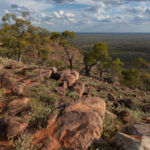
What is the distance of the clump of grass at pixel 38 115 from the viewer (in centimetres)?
518

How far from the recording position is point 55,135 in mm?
4695

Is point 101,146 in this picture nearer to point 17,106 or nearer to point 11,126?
point 11,126

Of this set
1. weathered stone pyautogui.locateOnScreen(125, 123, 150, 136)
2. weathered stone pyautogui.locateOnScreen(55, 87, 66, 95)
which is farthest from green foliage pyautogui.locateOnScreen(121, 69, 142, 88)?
weathered stone pyautogui.locateOnScreen(125, 123, 150, 136)

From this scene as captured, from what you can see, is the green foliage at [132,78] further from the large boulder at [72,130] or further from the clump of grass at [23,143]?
the clump of grass at [23,143]

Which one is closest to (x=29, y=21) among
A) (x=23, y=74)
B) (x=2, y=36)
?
(x=2, y=36)

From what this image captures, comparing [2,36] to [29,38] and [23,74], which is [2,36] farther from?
[23,74]

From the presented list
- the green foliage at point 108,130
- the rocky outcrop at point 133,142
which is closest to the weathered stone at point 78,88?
the green foliage at point 108,130

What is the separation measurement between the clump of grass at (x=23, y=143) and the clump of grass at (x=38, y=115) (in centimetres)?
57

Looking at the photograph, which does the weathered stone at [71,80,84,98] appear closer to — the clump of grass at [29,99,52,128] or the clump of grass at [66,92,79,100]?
the clump of grass at [66,92,79,100]

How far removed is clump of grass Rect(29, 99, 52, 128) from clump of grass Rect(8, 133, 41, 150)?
57 cm

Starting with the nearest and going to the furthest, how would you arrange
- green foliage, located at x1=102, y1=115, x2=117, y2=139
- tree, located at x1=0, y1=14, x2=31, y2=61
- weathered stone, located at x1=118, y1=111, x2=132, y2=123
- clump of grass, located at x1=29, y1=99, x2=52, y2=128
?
1. clump of grass, located at x1=29, y1=99, x2=52, y2=128
2. green foliage, located at x1=102, y1=115, x2=117, y2=139
3. weathered stone, located at x1=118, y1=111, x2=132, y2=123
4. tree, located at x1=0, y1=14, x2=31, y2=61

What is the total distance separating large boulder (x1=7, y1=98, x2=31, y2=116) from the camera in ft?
19.1

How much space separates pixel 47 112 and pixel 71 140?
67.4 inches

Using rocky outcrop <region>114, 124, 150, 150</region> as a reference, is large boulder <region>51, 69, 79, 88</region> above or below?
above
